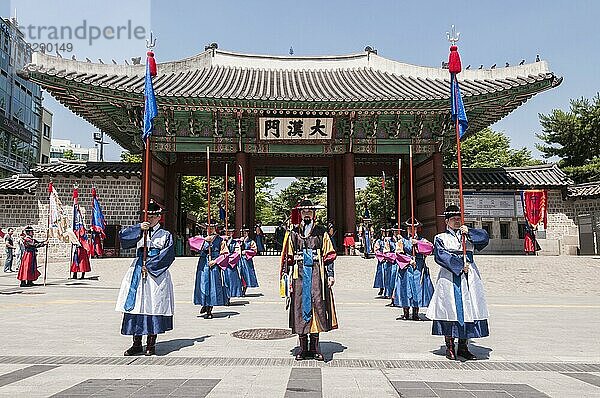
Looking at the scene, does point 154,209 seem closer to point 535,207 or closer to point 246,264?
point 246,264

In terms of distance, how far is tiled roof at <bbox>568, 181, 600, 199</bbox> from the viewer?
22.3 m

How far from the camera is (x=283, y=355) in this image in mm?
6152

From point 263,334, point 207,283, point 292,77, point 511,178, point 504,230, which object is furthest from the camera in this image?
point 292,77

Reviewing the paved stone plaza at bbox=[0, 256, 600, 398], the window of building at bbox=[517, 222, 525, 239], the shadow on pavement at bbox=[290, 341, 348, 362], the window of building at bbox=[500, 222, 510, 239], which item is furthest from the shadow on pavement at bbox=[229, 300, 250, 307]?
the window of building at bbox=[517, 222, 525, 239]

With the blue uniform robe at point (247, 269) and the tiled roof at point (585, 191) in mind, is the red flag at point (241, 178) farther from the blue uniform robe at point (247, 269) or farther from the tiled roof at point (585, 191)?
the tiled roof at point (585, 191)

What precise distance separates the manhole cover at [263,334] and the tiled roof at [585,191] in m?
19.8

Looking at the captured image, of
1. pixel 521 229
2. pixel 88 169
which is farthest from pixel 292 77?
pixel 521 229

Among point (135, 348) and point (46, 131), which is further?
point (46, 131)

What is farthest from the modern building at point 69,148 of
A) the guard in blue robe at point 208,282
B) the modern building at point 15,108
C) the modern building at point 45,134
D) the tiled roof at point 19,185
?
the guard in blue robe at point 208,282

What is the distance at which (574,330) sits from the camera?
8219 millimetres

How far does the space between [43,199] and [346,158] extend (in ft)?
43.5

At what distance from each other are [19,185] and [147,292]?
1856 cm

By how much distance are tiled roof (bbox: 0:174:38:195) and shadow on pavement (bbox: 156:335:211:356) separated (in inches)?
677

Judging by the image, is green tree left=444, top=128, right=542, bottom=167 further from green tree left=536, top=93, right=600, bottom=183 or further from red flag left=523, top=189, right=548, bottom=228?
red flag left=523, top=189, right=548, bottom=228
